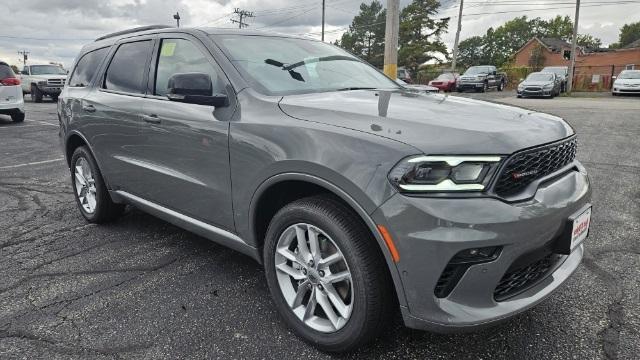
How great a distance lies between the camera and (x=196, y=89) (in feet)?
8.77

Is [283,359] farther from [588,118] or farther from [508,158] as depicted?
[588,118]

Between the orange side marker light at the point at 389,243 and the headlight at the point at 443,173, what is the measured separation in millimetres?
186

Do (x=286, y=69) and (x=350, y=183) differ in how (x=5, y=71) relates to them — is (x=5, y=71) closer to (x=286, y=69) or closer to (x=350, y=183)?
(x=286, y=69)

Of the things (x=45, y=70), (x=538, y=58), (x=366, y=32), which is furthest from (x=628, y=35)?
(x=45, y=70)

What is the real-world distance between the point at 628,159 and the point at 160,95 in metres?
6.71

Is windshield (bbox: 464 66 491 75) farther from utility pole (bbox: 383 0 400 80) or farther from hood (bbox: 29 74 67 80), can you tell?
hood (bbox: 29 74 67 80)

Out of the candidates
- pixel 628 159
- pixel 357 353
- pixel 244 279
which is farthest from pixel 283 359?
pixel 628 159

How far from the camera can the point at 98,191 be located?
13.7 feet

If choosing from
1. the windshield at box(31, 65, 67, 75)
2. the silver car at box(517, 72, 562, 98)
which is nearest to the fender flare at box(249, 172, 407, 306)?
the windshield at box(31, 65, 67, 75)

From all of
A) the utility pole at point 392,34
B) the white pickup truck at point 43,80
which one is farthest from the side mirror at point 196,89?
the white pickup truck at point 43,80

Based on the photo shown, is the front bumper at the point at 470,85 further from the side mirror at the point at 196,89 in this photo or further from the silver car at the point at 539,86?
the side mirror at the point at 196,89

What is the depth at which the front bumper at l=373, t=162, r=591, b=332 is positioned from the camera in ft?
6.10

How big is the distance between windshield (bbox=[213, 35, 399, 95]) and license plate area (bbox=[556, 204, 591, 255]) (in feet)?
5.24

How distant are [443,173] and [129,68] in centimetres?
291
